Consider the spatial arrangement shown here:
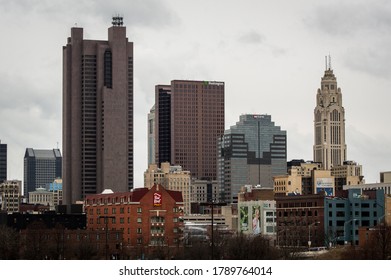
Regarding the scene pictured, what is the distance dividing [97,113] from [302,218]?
9157 cm

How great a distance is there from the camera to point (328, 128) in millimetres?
153625

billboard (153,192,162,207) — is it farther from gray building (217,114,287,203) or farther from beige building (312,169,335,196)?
gray building (217,114,287,203)

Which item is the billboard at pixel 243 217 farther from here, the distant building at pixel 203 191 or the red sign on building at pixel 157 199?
the distant building at pixel 203 191

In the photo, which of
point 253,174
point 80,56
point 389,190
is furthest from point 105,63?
point 389,190

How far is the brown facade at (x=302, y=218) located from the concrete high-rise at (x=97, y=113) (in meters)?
73.1

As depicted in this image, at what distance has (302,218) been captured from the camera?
3499 inches

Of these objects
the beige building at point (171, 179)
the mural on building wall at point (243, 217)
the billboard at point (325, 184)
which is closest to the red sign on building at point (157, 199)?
the mural on building wall at point (243, 217)

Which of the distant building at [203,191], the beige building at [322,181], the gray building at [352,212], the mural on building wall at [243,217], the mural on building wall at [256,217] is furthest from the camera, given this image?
the distant building at [203,191]

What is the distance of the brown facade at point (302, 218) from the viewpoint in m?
77.7

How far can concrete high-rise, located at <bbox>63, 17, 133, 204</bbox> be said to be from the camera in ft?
557

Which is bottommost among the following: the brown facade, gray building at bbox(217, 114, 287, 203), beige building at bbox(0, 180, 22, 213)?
the brown facade

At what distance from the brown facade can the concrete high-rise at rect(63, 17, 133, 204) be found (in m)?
73.1

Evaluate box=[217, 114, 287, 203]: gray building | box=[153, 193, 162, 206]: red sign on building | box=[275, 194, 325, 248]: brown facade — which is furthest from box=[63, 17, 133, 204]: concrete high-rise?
box=[153, 193, 162, 206]: red sign on building
